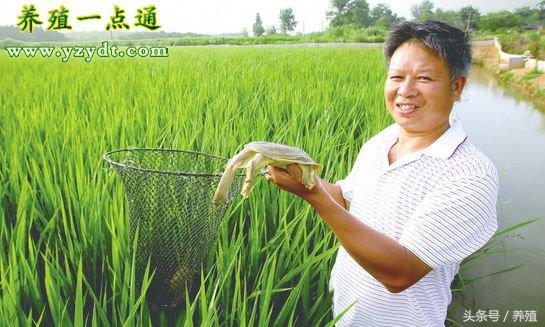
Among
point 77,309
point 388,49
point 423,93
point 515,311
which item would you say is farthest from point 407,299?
point 515,311

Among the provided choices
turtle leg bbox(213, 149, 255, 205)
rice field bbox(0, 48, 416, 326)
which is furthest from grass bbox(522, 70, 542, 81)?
turtle leg bbox(213, 149, 255, 205)

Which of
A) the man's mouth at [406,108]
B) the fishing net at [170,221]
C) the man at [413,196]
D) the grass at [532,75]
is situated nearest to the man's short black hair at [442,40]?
the man at [413,196]

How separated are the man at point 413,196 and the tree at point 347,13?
56292 mm

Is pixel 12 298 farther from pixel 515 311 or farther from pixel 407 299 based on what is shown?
pixel 515 311

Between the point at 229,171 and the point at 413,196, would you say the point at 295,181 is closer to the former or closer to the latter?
the point at 229,171

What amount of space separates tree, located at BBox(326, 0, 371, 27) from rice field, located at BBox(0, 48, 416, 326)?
53.6m

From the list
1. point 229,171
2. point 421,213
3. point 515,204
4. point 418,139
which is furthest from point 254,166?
point 515,204

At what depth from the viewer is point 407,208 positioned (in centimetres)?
110

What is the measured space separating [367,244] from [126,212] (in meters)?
0.93

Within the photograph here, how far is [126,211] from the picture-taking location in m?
1.56

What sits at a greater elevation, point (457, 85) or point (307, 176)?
point (457, 85)

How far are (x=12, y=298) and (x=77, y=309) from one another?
20 cm

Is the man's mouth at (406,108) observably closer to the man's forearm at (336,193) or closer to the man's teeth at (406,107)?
the man's teeth at (406,107)

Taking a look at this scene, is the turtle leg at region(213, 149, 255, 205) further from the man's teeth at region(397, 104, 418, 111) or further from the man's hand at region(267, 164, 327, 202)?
the man's teeth at region(397, 104, 418, 111)
